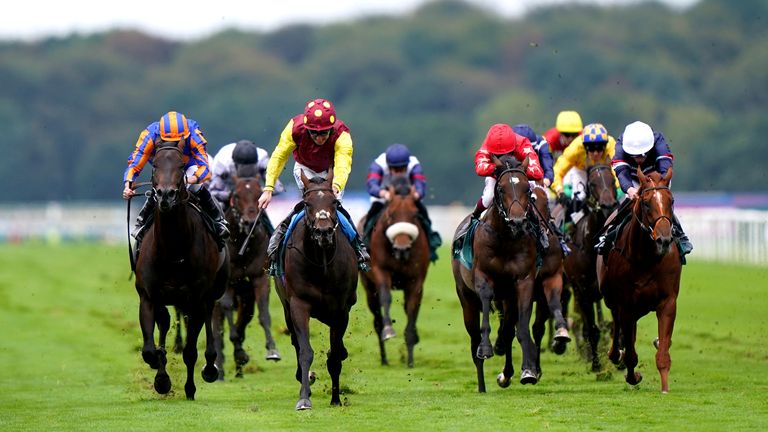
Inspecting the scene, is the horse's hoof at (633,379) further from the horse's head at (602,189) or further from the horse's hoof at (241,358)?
the horse's hoof at (241,358)

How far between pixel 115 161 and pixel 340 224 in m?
73.9

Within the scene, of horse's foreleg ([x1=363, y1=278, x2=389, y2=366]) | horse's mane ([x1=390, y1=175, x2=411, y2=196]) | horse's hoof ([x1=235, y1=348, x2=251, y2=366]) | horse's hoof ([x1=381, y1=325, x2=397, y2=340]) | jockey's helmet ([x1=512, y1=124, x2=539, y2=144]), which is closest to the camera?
jockey's helmet ([x1=512, y1=124, x2=539, y2=144])

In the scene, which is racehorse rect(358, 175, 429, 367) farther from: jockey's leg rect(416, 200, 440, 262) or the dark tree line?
the dark tree line

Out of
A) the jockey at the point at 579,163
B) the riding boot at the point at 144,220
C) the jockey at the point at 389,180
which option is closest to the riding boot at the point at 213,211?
the riding boot at the point at 144,220

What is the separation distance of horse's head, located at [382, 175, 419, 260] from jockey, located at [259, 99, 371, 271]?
4743 millimetres

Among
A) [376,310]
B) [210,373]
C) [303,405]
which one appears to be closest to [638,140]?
[303,405]

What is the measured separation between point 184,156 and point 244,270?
3.81 metres

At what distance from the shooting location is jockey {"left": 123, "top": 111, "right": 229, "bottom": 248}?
13.3m

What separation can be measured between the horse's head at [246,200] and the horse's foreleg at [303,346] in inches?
159

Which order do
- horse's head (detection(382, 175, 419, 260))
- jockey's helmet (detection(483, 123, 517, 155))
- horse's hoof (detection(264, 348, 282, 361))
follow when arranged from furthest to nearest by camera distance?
horse's head (detection(382, 175, 419, 260))
horse's hoof (detection(264, 348, 282, 361))
jockey's helmet (detection(483, 123, 517, 155))

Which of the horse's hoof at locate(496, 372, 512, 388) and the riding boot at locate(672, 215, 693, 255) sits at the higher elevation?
the riding boot at locate(672, 215, 693, 255)

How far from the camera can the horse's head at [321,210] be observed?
480 inches

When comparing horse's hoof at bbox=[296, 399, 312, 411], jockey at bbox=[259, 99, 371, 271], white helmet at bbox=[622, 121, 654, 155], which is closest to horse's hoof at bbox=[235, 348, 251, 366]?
jockey at bbox=[259, 99, 371, 271]

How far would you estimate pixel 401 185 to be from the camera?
1858cm
